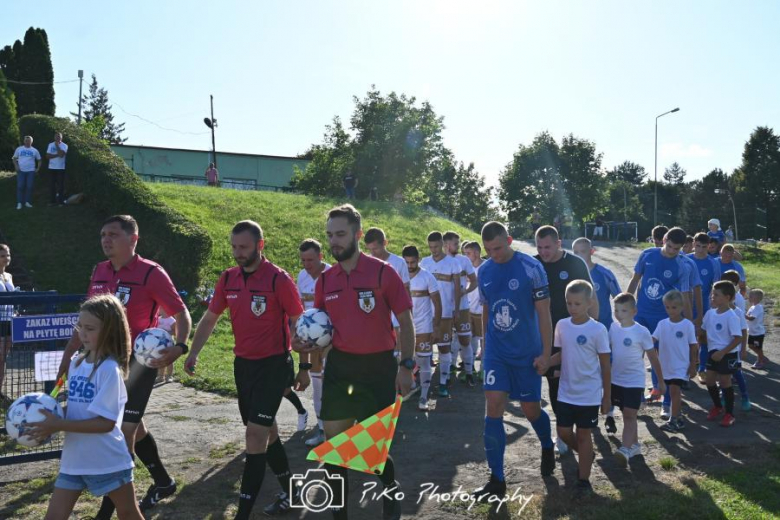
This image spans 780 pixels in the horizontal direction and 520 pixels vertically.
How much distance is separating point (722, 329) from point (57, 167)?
1766 centimetres

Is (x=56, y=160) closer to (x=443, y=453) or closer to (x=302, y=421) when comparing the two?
(x=302, y=421)

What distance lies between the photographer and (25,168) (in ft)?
62.8

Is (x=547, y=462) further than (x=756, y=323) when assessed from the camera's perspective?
No

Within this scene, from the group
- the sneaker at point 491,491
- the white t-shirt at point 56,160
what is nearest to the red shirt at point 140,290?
the sneaker at point 491,491

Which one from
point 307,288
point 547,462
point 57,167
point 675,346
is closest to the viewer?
point 547,462

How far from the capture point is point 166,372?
1105cm

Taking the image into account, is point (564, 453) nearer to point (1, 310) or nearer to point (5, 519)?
point (5, 519)

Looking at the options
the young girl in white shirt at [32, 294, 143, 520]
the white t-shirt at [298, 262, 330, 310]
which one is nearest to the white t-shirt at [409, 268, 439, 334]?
the white t-shirt at [298, 262, 330, 310]

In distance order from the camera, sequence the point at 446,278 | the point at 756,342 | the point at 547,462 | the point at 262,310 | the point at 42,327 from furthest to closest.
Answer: the point at 756,342, the point at 446,278, the point at 42,327, the point at 547,462, the point at 262,310

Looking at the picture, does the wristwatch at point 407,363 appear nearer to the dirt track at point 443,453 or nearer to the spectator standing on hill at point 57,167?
the dirt track at point 443,453

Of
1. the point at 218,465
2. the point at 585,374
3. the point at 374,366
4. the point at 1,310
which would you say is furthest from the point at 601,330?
the point at 1,310

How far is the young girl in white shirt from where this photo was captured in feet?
12.7

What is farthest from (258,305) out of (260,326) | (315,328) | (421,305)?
(421,305)

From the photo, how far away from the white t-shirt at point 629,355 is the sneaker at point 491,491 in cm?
196
